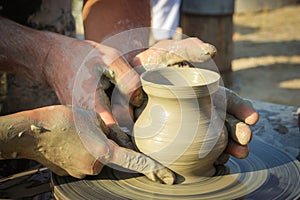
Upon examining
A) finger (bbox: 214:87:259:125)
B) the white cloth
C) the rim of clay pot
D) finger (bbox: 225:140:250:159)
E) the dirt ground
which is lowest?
the dirt ground

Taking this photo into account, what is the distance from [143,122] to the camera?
1.37 metres

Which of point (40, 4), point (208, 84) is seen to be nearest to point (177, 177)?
point (208, 84)

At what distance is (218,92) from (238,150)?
20 cm

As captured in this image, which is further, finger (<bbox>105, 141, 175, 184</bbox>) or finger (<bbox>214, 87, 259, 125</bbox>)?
finger (<bbox>214, 87, 259, 125</bbox>)

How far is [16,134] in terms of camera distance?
1.22 m

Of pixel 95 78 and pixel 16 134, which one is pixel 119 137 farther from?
pixel 16 134

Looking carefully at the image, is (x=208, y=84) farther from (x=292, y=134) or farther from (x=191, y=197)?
(x=292, y=134)

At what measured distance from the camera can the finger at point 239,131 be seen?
1.44 m

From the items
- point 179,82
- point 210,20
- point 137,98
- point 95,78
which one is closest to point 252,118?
point 179,82

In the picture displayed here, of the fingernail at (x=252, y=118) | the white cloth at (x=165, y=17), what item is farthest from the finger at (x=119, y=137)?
the white cloth at (x=165, y=17)

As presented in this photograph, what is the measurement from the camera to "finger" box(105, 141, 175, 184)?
1.29 meters

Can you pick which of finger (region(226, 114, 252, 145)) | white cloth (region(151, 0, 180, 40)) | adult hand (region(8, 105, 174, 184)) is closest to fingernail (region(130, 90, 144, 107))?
adult hand (region(8, 105, 174, 184))

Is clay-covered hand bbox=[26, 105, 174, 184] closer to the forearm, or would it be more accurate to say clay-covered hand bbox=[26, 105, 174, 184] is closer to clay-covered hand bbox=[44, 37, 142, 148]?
the forearm

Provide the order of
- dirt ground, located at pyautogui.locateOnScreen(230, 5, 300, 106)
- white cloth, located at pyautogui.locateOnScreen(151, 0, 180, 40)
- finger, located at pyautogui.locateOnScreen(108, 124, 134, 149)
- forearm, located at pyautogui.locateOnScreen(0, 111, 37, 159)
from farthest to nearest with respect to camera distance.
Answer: dirt ground, located at pyautogui.locateOnScreen(230, 5, 300, 106) → white cloth, located at pyautogui.locateOnScreen(151, 0, 180, 40) → finger, located at pyautogui.locateOnScreen(108, 124, 134, 149) → forearm, located at pyautogui.locateOnScreen(0, 111, 37, 159)
